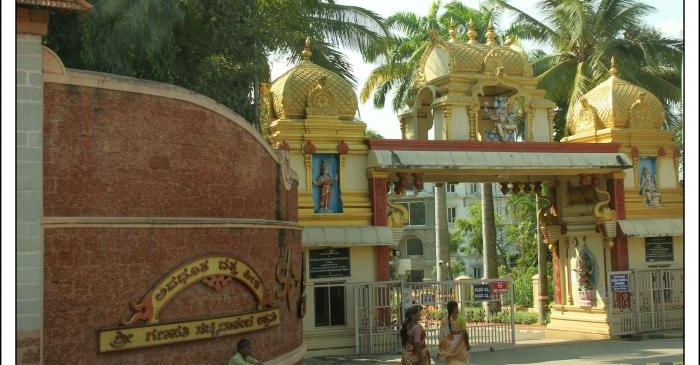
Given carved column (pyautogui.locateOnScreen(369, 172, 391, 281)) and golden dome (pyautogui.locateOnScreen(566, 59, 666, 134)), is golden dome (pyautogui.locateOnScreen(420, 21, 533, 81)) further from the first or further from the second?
carved column (pyautogui.locateOnScreen(369, 172, 391, 281))

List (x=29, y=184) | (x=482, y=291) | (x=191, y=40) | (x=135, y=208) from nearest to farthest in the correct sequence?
(x=29, y=184), (x=135, y=208), (x=191, y=40), (x=482, y=291)

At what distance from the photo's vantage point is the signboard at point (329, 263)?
17.5 meters

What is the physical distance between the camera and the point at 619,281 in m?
19.4

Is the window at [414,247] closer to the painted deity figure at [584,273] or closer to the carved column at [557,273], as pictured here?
the carved column at [557,273]

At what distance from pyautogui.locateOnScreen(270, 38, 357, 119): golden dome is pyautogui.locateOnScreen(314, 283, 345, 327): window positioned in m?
3.71

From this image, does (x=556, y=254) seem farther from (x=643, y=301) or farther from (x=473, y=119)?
(x=473, y=119)

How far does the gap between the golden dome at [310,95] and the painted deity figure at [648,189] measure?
301 inches

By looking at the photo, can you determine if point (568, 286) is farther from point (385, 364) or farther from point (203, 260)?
point (203, 260)

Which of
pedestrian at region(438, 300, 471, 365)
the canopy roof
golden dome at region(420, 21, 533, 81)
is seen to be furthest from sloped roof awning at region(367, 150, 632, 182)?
pedestrian at region(438, 300, 471, 365)

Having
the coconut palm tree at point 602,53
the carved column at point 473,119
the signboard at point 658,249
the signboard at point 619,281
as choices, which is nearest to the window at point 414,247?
the coconut palm tree at point 602,53

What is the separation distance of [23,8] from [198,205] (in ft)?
11.0

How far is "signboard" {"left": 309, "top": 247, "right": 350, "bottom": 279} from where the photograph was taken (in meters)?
17.5

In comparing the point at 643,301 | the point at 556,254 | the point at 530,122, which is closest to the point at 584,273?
the point at 556,254

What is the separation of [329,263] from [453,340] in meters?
6.83
